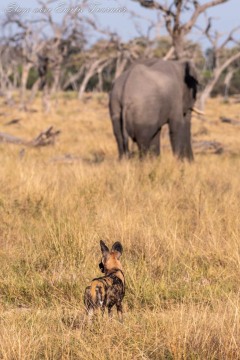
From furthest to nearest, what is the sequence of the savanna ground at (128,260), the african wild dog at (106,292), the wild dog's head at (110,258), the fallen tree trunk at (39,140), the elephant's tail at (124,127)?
1. the fallen tree trunk at (39,140)
2. the elephant's tail at (124,127)
3. the wild dog's head at (110,258)
4. the african wild dog at (106,292)
5. the savanna ground at (128,260)

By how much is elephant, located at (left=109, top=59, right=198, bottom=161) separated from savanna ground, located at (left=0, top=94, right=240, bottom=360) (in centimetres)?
101

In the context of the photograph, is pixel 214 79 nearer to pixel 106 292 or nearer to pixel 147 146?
pixel 147 146

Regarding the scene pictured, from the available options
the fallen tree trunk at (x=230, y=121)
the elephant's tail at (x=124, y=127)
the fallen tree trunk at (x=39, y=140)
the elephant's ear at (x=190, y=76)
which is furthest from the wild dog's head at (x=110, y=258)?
the fallen tree trunk at (x=230, y=121)

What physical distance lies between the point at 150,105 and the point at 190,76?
1.45 m

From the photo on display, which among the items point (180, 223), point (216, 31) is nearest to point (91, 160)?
point (180, 223)

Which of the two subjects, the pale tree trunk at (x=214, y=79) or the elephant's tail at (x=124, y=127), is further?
the pale tree trunk at (x=214, y=79)

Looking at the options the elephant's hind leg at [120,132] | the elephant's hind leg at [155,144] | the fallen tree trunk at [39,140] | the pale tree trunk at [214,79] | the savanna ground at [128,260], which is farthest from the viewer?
the pale tree trunk at [214,79]

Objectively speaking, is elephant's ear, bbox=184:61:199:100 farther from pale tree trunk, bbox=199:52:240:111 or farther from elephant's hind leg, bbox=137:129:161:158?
pale tree trunk, bbox=199:52:240:111

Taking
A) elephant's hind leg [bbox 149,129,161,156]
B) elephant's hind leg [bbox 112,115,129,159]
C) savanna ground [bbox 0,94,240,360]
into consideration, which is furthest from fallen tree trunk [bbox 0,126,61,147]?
savanna ground [bbox 0,94,240,360]

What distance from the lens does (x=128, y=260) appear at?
426 cm

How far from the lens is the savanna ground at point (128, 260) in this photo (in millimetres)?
2760

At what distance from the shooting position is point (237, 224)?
4770mm

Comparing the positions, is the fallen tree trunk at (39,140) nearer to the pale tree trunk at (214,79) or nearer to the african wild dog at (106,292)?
the african wild dog at (106,292)

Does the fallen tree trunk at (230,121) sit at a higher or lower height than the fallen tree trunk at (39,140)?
lower
